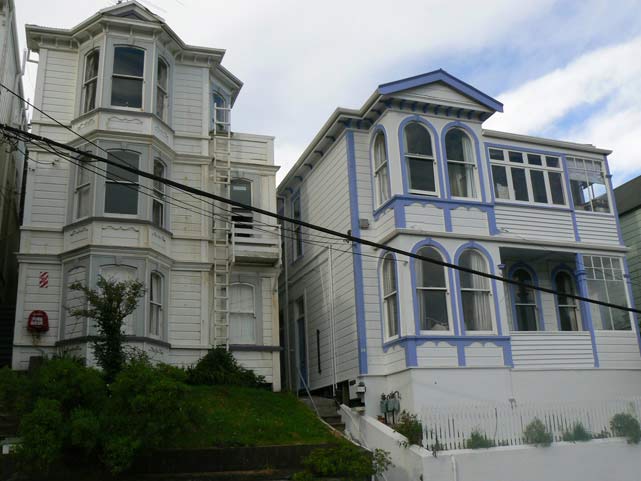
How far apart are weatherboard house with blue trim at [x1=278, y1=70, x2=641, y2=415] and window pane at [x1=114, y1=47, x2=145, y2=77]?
558cm

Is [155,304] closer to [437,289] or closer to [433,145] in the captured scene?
[437,289]

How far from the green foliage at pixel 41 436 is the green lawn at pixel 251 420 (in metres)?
2.75

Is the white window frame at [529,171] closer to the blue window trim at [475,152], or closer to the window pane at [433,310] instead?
the blue window trim at [475,152]

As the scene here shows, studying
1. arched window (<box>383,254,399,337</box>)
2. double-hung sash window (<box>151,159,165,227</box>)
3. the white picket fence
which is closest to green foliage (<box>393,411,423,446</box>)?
the white picket fence

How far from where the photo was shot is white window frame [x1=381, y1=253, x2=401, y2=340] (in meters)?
18.3

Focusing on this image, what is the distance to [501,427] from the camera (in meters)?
15.4

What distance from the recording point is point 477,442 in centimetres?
1475

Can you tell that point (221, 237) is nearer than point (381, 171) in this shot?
No

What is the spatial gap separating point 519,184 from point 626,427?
762 cm

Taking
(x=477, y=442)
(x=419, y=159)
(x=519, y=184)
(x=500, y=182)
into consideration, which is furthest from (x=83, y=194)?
(x=519, y=184)

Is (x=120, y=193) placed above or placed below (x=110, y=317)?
above

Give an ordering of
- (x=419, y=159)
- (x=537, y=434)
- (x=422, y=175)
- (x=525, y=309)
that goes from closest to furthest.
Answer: (x=537, y=434) < (x=422, y=175) < (x=419, y=159) < (x=525, y=309)

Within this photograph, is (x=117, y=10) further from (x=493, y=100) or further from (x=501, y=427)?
(x=501, y=427)

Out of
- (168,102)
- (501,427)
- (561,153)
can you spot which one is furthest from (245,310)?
(561,153)
